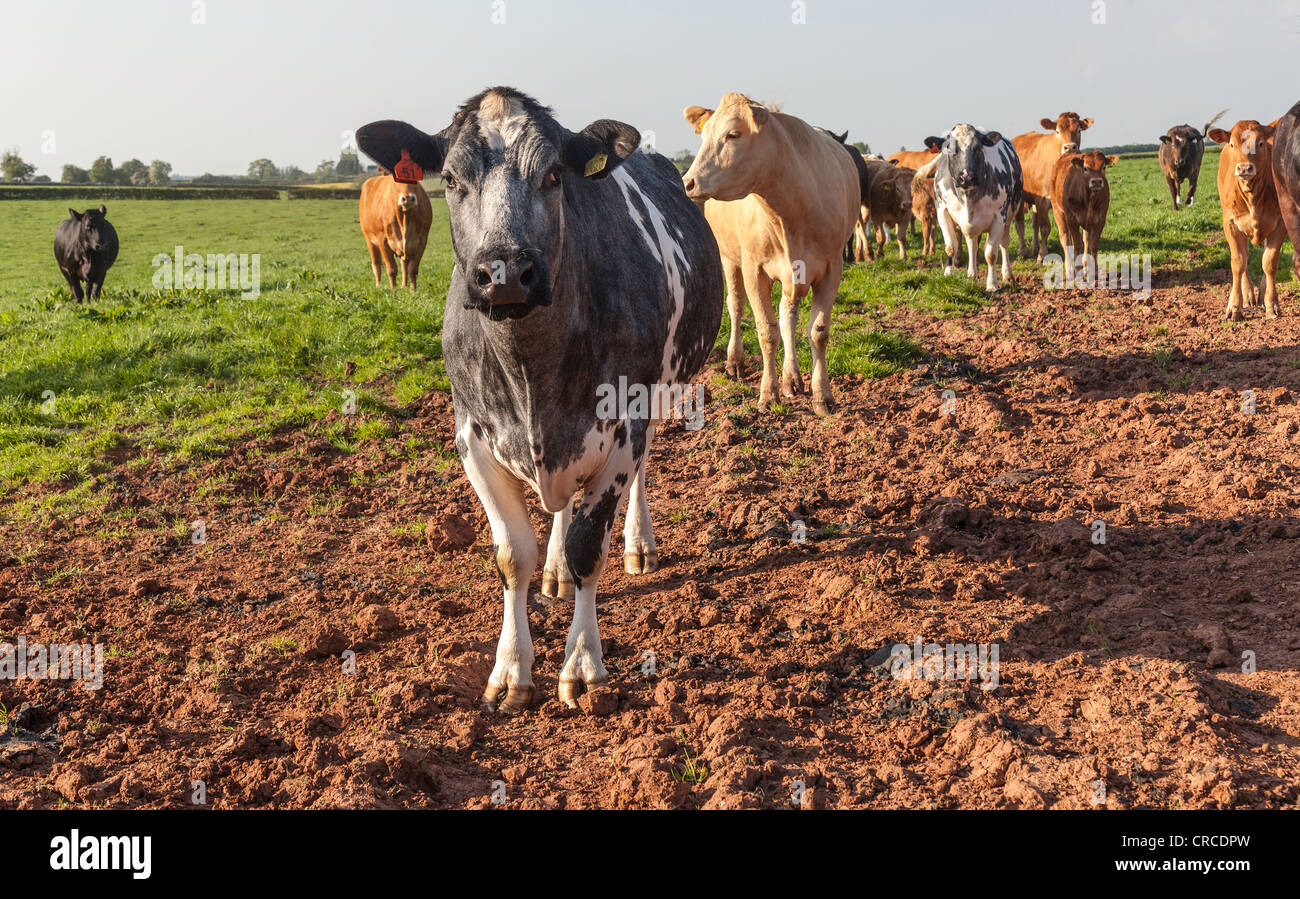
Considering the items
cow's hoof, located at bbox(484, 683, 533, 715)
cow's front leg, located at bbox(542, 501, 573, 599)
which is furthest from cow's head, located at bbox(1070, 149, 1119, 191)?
cow's hoof, located at bbox(484, 683, 533, 715)

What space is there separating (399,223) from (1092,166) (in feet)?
33.0

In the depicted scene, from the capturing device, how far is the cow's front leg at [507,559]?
4453mm

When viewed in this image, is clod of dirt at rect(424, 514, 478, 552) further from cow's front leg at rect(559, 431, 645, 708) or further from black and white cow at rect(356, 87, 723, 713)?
cow's front leg at rect(559, 431, 645, 708)

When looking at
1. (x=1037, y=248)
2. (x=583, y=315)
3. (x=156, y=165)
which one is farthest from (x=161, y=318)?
(x=156, y=165)

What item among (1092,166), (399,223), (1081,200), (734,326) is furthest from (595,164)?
(1092,166)

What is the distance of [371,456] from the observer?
26.1 feet

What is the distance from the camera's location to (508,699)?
4414 millimetres

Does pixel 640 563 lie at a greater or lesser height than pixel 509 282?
lesser

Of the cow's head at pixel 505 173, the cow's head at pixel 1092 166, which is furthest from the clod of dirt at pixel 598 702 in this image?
the cow's head at pixel 1092 166

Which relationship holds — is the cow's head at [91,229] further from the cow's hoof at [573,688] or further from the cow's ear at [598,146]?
the cow's hoof at [573,688]

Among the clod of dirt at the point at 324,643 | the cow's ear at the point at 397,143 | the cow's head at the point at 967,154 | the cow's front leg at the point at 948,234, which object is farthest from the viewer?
the cow's front leg at the point at 948,234

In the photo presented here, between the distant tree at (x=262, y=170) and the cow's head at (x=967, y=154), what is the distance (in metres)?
91.8

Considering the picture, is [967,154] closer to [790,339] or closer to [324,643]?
[790,339]
